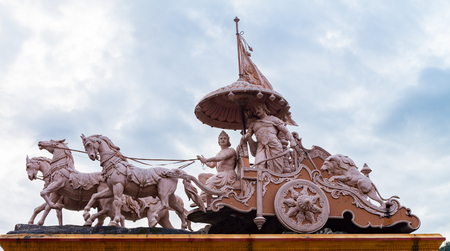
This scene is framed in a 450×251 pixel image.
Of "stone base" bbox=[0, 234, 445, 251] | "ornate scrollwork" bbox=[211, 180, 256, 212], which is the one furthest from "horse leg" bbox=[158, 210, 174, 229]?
"stone base" bbox=[0, 234, 445, 251]

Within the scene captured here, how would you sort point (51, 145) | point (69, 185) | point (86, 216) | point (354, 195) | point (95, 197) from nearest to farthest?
1. point (86, 216)
2. point (95, 197)
3. point (69, 185)
4. point (354, 195)
5. point (51, 145)

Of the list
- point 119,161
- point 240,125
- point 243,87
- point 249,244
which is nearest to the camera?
point 249,244

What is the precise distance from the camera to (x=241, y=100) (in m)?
15.1

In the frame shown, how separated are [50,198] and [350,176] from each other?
760 cm

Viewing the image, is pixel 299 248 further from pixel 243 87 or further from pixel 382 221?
pixel 243 87

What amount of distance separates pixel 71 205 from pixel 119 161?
2146 mm

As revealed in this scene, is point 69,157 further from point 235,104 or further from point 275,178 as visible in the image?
point 275,178

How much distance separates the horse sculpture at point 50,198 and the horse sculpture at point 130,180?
109cm

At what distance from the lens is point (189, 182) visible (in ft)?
42.3

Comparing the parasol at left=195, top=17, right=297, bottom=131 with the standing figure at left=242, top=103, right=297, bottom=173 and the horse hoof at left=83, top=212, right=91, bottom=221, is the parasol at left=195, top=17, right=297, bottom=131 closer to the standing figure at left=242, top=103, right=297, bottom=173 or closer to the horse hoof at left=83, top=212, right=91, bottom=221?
the standing figure at left=242, top=103, right=297, bottom=173

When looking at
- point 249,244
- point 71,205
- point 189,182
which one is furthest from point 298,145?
point 71,205

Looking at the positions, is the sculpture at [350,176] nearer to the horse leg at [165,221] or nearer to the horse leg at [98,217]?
the horse leg at [165,221]

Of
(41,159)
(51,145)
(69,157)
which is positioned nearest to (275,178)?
(69,157)

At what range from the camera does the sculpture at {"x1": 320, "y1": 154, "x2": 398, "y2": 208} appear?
45.6 ft
